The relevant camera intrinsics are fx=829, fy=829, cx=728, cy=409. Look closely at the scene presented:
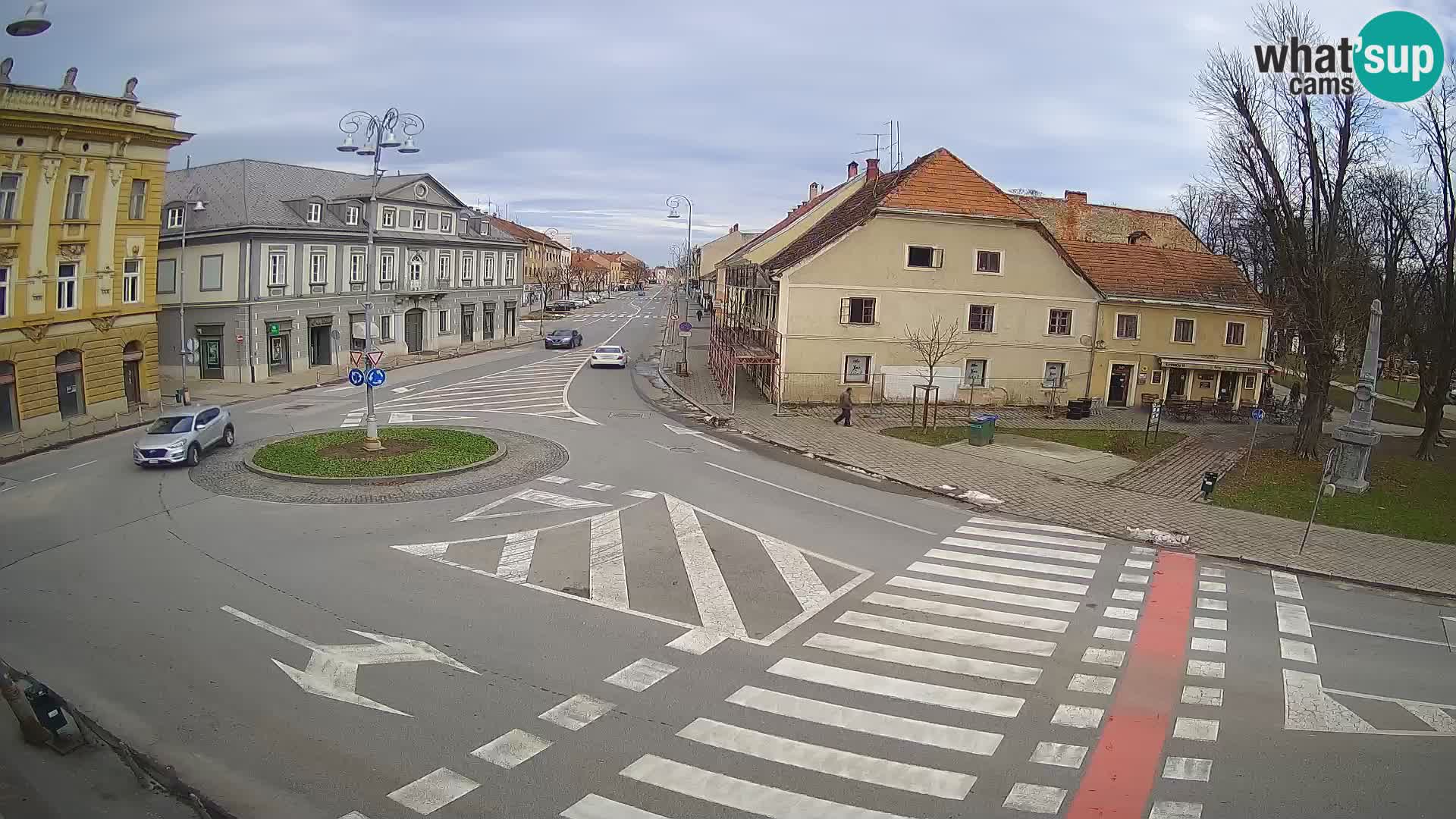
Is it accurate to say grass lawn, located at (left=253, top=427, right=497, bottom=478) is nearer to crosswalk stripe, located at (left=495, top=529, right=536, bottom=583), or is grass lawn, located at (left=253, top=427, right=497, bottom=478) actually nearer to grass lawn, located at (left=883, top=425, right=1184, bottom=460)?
crosswalk stripe, located at (left=495, top=529, right=536, bottom=583)

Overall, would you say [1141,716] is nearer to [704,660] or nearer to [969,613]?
[969,613]

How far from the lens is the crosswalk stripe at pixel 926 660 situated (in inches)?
426

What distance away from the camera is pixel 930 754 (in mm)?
8836

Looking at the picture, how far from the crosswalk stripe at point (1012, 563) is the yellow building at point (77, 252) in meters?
26.5

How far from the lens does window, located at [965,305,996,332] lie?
1404 inches

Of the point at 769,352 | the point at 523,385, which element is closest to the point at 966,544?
the point at 769,352

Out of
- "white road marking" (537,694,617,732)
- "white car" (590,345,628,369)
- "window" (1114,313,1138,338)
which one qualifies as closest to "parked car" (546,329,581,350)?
"white car" (590,345,628,369)

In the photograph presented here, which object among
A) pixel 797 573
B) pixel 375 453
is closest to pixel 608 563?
pixel 797 573

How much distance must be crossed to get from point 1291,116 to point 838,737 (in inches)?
1106

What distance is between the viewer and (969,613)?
1302 centimetres

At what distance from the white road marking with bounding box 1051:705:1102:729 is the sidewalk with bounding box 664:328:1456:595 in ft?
28.6

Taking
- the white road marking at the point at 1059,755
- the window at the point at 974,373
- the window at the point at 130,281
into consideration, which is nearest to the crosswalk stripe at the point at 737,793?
the white road marking at the point at 1059,755

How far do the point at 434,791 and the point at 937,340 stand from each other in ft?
96.6

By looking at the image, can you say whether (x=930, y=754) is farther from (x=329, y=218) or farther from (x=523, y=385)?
(x=329, y=218)
